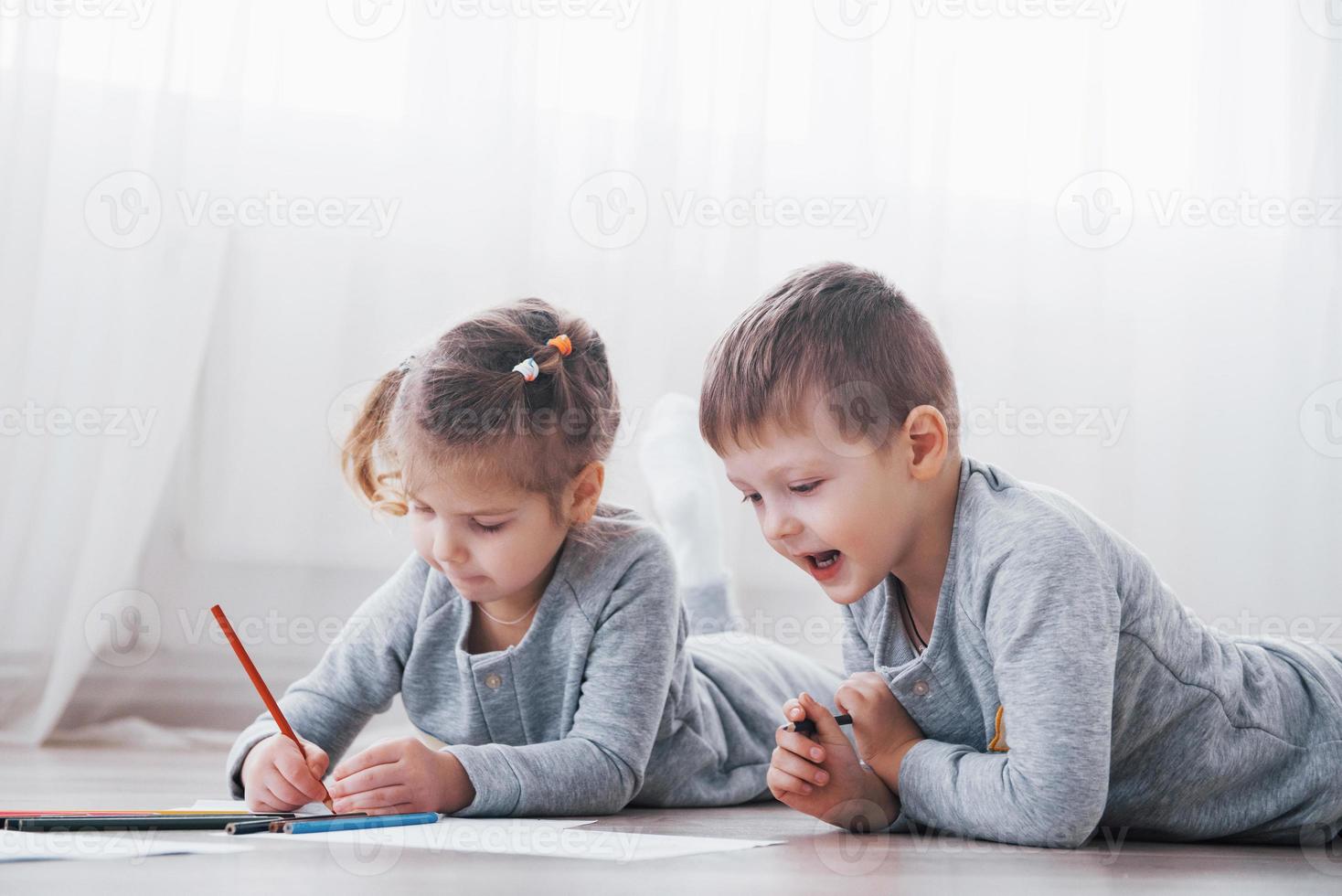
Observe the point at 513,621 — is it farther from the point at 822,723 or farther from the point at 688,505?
the point at 688,505

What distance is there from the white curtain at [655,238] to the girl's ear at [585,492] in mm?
593

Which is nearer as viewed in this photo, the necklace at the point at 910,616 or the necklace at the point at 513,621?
the necklace at the point at 910,616

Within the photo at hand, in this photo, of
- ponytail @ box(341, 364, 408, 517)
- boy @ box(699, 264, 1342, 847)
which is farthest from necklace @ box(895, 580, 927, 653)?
ponytail @ box(341, 364, 408, 517)

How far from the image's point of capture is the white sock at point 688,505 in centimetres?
180

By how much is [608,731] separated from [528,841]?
24 cm

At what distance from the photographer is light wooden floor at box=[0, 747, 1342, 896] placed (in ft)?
2.08

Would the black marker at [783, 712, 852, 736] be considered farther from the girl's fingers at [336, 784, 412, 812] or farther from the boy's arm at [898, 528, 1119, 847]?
the girl's fingers at [336, 784, 412, 812]

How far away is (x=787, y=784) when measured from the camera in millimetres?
937

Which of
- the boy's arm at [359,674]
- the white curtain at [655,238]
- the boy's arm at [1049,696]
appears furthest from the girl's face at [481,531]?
the white curtain at [655,238]

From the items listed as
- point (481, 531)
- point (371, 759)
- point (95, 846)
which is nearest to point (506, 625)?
point (481, 531)

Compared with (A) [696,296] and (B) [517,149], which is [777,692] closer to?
(A) [696,296]

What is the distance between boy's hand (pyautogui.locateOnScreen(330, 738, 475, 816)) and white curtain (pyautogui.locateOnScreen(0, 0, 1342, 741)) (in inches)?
31.5

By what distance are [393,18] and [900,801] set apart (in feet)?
4.96

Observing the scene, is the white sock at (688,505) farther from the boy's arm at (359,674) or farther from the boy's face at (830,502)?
the boy's face at (830,502)
